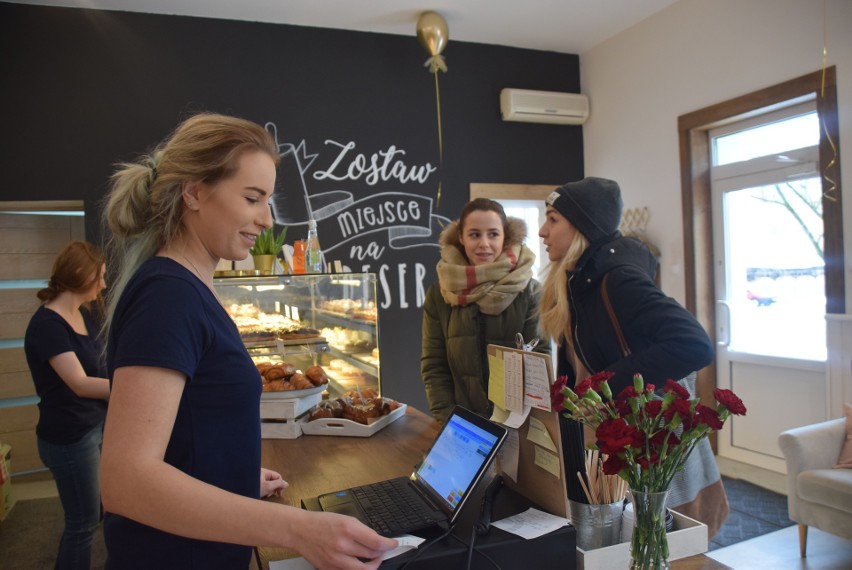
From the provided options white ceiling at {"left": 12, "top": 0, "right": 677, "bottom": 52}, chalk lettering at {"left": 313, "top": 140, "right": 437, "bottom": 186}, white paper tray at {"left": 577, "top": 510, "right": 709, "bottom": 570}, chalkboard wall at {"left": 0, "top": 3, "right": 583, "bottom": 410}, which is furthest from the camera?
chalk lettering at {"left": 313, "top": 140, "right": 437, "bottom": 186}

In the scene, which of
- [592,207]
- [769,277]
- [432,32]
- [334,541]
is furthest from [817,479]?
[432,32]

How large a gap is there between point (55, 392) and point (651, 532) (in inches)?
97.7

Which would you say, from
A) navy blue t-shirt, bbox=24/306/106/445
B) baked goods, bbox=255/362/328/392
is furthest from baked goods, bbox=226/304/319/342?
navy blue t-shirt, bbox=24/306/106/445

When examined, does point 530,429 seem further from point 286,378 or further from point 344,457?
point 286,378

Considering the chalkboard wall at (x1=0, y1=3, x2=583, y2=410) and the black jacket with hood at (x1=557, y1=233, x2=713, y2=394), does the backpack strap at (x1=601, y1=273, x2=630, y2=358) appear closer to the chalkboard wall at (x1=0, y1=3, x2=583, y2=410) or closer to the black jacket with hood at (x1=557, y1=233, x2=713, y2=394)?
the black jacket with hood at (x1=557, y1=233, x2=713, y2=394)

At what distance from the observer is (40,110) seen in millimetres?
4031

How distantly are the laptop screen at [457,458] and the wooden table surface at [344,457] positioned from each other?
306mm

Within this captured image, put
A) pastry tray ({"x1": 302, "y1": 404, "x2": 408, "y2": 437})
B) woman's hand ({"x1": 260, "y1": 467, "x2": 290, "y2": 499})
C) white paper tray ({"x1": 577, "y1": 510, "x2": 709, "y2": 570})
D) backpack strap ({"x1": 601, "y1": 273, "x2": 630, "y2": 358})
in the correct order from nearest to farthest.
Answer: white paper tray ({"x1": 577, "y1": 510, "x2": 709, "y2": 570}) < woman's hand ({"x1": 260, "y1": 467, "x2": 290, "y2": 499}) < backpack strap ({"x1": 601, "y1": 273, "x2": 630, "y2": 358}) < pastry tray ({"x1": 302, "y1": 404, "x2": 408, "y2": 437})

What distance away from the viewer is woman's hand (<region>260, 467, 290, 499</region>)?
1.41 metres

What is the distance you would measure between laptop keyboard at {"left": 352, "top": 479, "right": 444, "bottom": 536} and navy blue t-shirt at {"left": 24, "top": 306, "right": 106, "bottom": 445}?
1747 mm

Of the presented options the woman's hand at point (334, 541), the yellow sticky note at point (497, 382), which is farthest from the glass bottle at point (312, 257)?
the woman's hand at point (334, 541)

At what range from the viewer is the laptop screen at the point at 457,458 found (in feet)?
3.56

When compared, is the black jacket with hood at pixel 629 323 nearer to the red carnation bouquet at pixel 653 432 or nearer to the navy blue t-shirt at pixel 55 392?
the red carnation bouquet at pixel 653 432

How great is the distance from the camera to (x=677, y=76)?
4.57 meters
